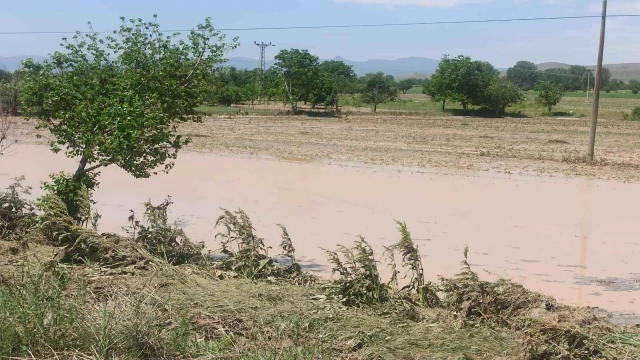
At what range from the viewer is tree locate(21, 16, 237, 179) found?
8594 mm

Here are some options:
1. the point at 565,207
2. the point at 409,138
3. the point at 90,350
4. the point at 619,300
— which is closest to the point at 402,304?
the point at 90,350

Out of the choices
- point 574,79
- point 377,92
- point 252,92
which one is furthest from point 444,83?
point 574,79

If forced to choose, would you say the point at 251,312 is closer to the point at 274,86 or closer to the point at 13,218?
the point at 13,218

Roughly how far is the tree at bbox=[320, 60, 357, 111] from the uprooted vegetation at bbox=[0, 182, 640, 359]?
132 feet

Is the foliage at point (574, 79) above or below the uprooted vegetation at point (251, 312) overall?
above

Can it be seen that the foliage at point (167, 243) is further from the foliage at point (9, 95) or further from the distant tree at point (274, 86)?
the distant tree at point (274, 86)

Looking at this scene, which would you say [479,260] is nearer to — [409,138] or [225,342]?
[225,342]

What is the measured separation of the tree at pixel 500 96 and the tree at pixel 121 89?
43.9 metres

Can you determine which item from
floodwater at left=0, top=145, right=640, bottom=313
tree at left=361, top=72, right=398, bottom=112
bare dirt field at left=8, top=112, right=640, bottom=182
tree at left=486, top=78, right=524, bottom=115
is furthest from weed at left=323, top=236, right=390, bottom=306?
tree at left=486, top=78, right=524, bottom=115

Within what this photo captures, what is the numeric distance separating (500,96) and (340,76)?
31.0m

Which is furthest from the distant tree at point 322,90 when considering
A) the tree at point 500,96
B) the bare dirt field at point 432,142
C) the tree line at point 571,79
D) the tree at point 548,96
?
the tree line at point 571,79

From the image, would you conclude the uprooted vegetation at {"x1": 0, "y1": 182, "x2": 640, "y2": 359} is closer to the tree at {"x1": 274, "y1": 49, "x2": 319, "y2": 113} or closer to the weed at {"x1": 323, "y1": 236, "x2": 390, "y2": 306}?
the weed at {"x1": 323, "y1": 236, "x2": 390, "y2": 306}

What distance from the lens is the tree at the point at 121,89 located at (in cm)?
859

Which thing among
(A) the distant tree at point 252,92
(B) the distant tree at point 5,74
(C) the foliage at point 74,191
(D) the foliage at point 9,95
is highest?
(B) the distant tree at point 5,74
